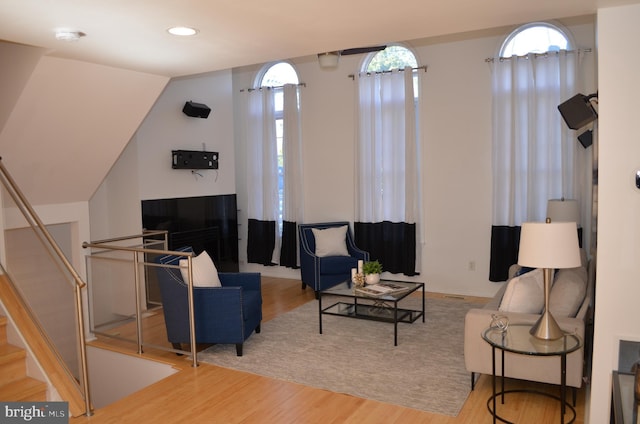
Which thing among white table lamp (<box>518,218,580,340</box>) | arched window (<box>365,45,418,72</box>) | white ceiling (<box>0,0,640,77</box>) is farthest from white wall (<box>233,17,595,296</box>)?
white table lamp (<box>518,218,580,340</box>)

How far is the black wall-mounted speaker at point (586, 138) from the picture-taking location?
5.82 m

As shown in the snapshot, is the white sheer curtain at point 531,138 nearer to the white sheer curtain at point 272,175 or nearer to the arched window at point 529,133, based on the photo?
the arched window at point 529,133

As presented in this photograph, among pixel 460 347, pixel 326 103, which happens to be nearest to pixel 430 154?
pixel 326 103

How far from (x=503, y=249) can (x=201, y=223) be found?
4080 millimetres

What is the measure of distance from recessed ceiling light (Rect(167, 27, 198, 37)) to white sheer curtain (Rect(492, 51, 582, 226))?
13.8ft

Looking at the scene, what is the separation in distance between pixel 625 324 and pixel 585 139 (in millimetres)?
3350

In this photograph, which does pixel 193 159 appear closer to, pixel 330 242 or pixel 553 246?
pixel 330 242

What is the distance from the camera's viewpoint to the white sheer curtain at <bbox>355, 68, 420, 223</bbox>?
7.05 metres

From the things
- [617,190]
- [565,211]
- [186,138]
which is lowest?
[565,211]

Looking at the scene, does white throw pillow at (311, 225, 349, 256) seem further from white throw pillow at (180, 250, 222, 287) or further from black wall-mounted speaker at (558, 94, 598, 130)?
black wall-mounted speaker at (558, 94, 598, 130)

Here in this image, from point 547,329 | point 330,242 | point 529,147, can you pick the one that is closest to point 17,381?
point 547,329

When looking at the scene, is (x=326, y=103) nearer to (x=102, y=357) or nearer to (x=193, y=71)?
(x=193, y=71)

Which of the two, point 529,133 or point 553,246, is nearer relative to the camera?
point 553,246
